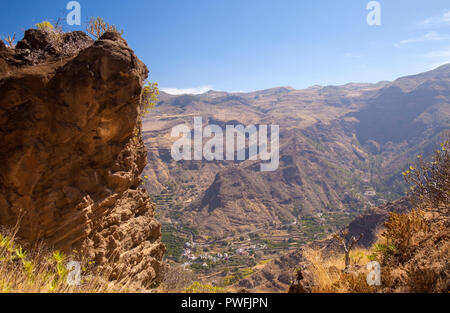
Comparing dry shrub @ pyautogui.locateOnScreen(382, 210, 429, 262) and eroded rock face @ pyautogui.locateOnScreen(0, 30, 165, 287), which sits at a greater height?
eroded rock face @ pyautogui.locateOnScreen(0, 30, 165, 287)

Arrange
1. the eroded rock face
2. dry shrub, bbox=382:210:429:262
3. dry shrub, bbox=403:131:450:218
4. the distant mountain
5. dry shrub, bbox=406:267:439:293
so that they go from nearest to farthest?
dry shrub, bbox=406:267:439:293
dry shrub, bbox=382:210:429:262
the eroded rock face
dry shrub, bbox=403:131:450:218
the distant mountain

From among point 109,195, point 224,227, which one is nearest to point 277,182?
point 224,227

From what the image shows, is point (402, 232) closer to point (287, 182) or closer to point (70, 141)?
point (70, 141)

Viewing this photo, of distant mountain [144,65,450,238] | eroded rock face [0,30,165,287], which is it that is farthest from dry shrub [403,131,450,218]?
distant mountain [144,65,450,238]

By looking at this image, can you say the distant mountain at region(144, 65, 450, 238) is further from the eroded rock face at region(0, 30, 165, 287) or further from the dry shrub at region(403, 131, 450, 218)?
the dry shrub at region(403, 131, 450, 218)

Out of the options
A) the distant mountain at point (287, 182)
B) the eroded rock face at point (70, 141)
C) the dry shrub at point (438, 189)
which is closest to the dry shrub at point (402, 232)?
the dry shrub at point (438, 189)

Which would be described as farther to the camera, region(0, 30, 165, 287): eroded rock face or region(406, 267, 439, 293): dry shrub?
region(0, 30, 165, 287): eroded rock face

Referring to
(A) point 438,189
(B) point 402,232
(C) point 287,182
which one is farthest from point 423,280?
(C) point 287,182

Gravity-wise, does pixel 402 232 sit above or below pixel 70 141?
below
